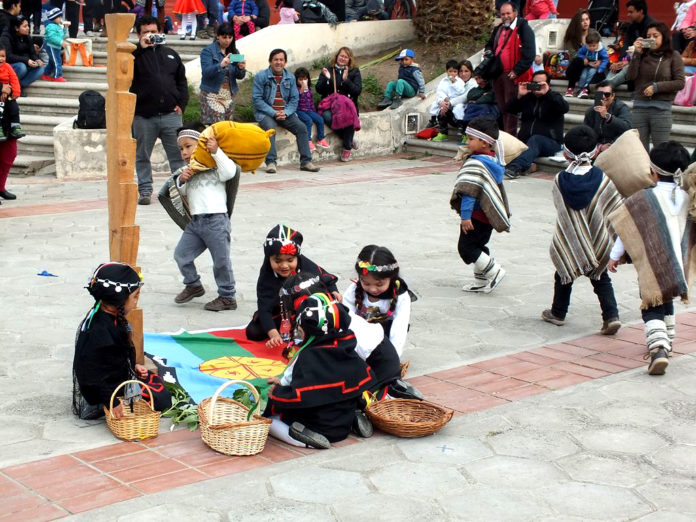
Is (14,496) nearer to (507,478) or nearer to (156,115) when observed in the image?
(507,478)

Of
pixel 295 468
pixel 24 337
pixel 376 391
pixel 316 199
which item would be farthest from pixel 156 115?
pixel 295 468

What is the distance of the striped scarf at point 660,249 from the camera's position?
6203mm

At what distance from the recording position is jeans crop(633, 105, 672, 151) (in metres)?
13.0

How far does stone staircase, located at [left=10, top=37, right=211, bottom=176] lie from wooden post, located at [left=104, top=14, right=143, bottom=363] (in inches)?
337

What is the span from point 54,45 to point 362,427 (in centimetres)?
1308

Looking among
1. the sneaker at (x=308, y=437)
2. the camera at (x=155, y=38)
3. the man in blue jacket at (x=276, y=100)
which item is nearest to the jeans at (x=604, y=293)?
the sneaker at (x=308, y=437)

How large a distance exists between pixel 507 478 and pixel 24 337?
3.68m

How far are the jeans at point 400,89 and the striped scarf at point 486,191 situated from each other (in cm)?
858

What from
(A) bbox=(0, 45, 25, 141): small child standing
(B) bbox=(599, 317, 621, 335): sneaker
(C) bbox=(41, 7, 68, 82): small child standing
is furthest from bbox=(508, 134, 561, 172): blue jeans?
(C) bbox=(41, 7, 68, 82): small child standing

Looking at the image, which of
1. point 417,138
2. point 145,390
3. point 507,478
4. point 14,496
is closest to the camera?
point 14,496

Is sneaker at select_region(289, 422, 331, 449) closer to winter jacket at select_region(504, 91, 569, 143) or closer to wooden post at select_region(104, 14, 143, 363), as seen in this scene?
wooden post at select_region(104, 14, 143, 363)

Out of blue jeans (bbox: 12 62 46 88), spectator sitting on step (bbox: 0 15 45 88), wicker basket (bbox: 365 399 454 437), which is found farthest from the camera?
blue jeans (bbox: 12 62 46 88)

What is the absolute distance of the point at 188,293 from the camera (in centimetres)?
782

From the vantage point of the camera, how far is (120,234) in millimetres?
5770
